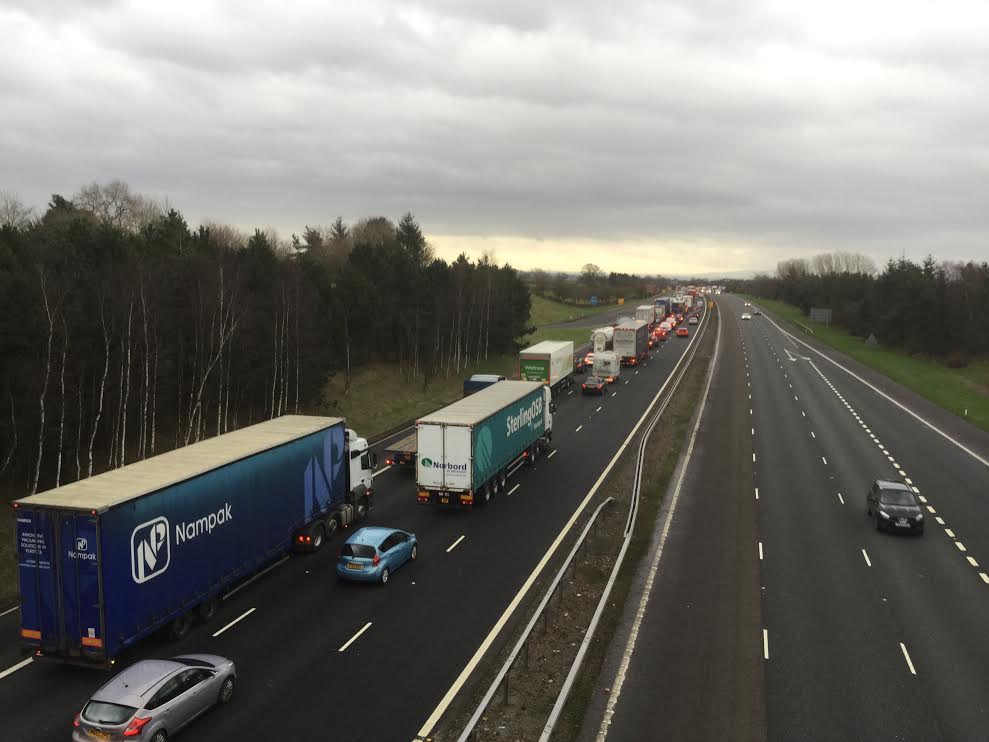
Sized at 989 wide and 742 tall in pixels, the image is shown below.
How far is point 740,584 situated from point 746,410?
3513cm

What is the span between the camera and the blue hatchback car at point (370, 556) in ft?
73.8

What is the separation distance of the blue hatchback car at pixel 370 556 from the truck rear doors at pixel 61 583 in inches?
301

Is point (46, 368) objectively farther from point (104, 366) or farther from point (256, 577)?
point (256, 577)

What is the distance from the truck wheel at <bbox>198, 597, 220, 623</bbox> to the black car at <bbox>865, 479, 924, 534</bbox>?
2411 cm

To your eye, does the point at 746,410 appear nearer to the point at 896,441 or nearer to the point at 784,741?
the point at 896,441

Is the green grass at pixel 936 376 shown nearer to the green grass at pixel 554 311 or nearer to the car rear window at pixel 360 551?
the car rear window at pixel 360 551

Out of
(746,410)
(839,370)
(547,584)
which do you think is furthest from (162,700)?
(839,370)

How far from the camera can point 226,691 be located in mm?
15836

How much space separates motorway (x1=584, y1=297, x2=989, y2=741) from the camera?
50.9 feet

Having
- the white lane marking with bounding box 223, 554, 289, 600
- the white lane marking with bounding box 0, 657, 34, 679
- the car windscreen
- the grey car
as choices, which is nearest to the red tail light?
the grey car

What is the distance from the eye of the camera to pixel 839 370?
83688mm

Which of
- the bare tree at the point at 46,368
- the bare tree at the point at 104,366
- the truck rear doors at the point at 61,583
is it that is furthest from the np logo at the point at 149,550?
the bare tree at the point at 104,366

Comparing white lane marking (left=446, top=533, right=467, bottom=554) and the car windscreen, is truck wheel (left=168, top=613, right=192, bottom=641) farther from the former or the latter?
the car windscreen

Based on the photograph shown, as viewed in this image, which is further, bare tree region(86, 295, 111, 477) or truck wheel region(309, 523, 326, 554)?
bare tree region(86, 295, 111, 477)
